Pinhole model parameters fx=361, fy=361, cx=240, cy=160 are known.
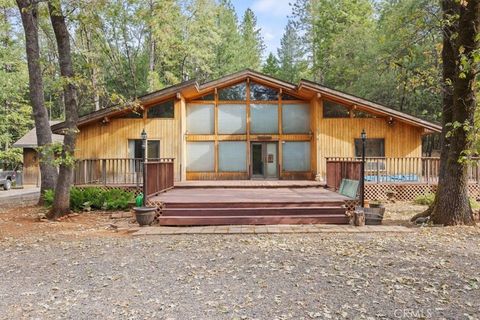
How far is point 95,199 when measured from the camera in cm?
1087

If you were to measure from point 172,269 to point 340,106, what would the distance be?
12057 millimetres

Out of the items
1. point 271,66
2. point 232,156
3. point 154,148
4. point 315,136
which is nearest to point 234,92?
point 232,156

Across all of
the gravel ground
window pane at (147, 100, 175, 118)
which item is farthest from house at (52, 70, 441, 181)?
the gravel ground

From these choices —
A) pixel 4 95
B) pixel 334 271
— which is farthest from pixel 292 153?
pixel 4 95

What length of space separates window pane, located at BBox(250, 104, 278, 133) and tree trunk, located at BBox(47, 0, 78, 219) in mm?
8244

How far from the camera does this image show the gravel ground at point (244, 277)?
3682mm

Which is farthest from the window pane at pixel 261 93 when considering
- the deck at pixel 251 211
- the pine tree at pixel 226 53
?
the pine tree at pixel 226 53

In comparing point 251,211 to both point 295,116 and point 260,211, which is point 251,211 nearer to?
point 260,211

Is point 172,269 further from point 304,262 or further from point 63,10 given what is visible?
point 63,10

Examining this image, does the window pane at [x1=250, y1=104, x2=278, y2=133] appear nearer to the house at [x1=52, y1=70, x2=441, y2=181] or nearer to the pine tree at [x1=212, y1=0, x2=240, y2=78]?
the house at [x1=52, y1=70, x2=441, y2=181]

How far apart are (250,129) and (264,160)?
1514 mm

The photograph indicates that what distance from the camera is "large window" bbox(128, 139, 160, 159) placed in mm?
15109

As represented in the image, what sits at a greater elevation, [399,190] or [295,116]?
[295,116]

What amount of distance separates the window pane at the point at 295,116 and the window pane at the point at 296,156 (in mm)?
772
